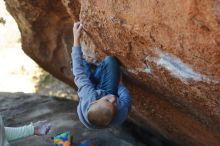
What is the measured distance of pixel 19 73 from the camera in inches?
509

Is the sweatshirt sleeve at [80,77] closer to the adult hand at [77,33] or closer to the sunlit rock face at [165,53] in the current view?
the adult hand at [77,33]

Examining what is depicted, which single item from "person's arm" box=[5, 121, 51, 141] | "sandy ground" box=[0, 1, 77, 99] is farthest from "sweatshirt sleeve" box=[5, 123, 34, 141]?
"sandy ground" box=[0, 1, 77, 99]

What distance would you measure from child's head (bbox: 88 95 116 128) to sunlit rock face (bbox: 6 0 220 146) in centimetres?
58

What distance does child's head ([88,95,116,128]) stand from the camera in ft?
11.4

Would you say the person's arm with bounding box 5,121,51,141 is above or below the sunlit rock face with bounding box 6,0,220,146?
below

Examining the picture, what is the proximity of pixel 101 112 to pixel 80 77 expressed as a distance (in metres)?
0.58

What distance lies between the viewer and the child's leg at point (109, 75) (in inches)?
156

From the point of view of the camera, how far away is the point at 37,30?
20.3 ft

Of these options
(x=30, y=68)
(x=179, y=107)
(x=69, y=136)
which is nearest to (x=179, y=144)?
(x=179, y=107)

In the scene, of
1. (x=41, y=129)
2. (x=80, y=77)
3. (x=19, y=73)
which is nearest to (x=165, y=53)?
(x=80, y=77)

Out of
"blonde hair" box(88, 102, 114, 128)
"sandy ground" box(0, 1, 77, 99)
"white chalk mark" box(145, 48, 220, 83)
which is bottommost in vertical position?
"sandy ground" box(0, 1, 77, 99)

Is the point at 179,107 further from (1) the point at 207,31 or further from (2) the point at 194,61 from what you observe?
(1) the point at 207,31

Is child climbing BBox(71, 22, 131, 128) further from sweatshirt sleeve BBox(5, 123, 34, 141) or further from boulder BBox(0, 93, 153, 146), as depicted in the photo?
boulder BBox(0, 93, 153, 146)

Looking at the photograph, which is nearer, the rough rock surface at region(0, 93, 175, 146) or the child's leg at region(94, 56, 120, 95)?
the child's leg at region(94, 56, 120, 95)
